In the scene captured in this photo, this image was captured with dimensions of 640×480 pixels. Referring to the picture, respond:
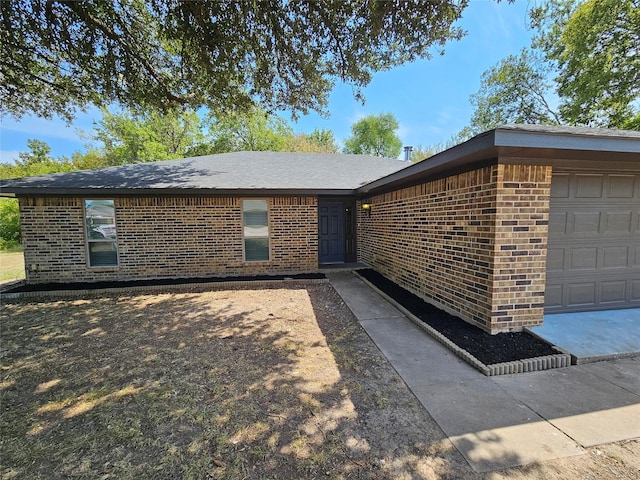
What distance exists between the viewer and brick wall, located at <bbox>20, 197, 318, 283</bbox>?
738cm

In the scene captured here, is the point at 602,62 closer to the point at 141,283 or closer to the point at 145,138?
the point at 141,283

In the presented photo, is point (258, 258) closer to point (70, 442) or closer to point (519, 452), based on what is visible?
point (70, 442)

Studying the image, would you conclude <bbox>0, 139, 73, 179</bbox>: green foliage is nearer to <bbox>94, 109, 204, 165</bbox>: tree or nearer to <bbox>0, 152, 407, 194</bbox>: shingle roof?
<bbox>94, 109, 204, 165</bbox>: tree

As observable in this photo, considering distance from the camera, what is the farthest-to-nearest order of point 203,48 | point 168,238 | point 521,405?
point 168,238 → point 203,48 → point 521,405

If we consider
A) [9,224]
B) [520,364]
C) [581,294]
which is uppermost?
[9,224]

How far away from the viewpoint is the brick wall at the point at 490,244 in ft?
12.3

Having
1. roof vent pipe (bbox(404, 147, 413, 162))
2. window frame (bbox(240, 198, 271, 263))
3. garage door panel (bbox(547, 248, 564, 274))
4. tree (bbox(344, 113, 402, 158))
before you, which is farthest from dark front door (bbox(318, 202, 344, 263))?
tree (bbox(344, 113, 402, 158))

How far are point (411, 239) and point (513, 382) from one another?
137 inches

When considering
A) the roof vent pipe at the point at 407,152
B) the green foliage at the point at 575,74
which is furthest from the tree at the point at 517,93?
the roof vent pipe at the point at 407,152

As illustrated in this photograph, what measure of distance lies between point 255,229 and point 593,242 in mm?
7137

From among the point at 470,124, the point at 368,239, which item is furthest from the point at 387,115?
the point at 368,239

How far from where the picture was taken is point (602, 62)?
13.2 meters

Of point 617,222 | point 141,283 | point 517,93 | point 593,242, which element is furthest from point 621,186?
point 517,93

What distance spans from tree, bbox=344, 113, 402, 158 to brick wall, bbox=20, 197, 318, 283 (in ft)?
89.9
